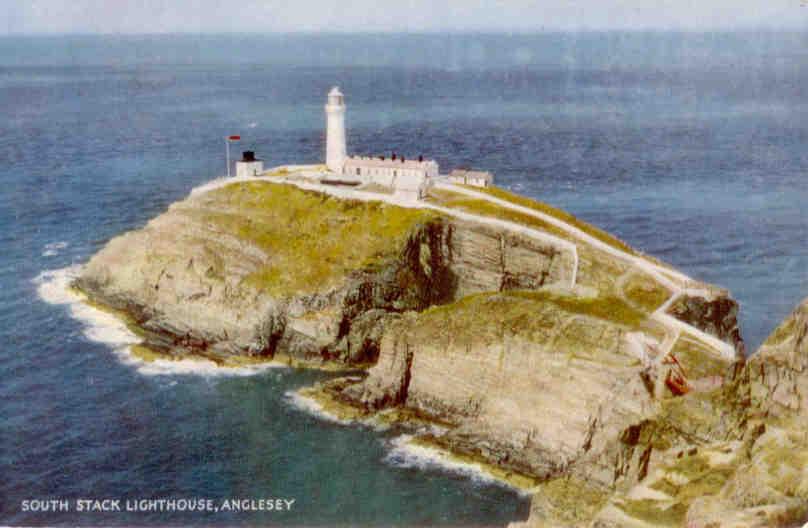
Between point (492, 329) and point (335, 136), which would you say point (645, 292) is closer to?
point (492, 329)

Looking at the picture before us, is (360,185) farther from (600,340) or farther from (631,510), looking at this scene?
(631,510)

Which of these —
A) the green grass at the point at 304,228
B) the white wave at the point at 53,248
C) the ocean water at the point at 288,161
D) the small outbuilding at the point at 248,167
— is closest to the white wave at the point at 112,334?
the ocean water at the point at 288,161

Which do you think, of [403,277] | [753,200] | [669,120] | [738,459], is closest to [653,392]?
[738,459]

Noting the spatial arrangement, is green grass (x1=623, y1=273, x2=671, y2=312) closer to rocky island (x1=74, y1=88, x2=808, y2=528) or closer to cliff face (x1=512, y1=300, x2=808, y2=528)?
rocky island (x1=74, y1=88, x2=808, y2=528)

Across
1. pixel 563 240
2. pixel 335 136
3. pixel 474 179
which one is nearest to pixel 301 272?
pixel 563 240

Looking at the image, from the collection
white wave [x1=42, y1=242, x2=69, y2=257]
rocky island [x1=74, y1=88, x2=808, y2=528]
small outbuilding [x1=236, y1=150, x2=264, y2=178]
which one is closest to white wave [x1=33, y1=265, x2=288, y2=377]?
rocky island [x1=74, y1=88, x2=808, y2=528]

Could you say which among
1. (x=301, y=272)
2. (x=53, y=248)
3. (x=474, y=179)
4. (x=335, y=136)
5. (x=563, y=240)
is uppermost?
(x=335, y=136)
